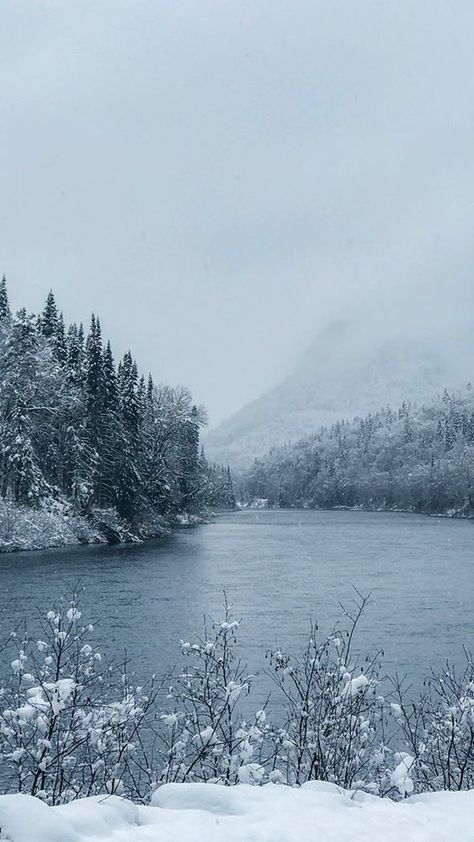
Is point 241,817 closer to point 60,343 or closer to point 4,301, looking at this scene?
point 60,343

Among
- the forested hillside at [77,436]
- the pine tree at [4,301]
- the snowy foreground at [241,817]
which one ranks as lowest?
the snowy foreground at [241,817]

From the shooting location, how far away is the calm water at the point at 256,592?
21078 millimetres

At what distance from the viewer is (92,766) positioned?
7352 mm

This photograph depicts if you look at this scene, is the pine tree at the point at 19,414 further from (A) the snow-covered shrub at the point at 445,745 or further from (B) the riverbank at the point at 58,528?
(A) the snow-covered shrub at the point at 445,745

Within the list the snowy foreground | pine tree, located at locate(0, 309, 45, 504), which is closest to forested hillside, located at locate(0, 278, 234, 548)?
pine tree, located at locate(0, 309, 45, 504)

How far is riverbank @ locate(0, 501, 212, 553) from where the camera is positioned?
45.7 m

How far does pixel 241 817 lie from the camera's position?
554 centimetres

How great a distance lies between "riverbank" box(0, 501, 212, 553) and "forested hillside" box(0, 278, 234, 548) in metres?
0.10

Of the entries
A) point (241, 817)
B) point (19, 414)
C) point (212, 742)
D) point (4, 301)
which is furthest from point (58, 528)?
point (241, 817)

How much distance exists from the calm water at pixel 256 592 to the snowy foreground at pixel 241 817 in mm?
11730

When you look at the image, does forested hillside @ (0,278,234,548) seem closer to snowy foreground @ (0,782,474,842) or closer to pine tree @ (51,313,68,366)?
pine tree @ (51,313,68,366)

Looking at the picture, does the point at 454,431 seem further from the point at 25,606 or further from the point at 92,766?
the point at 92,766

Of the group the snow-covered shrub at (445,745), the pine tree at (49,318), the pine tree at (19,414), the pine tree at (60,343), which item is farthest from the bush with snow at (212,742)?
the pine tree at (49,318)

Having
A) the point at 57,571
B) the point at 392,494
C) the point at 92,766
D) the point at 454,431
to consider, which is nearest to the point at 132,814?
the point at 92,766
